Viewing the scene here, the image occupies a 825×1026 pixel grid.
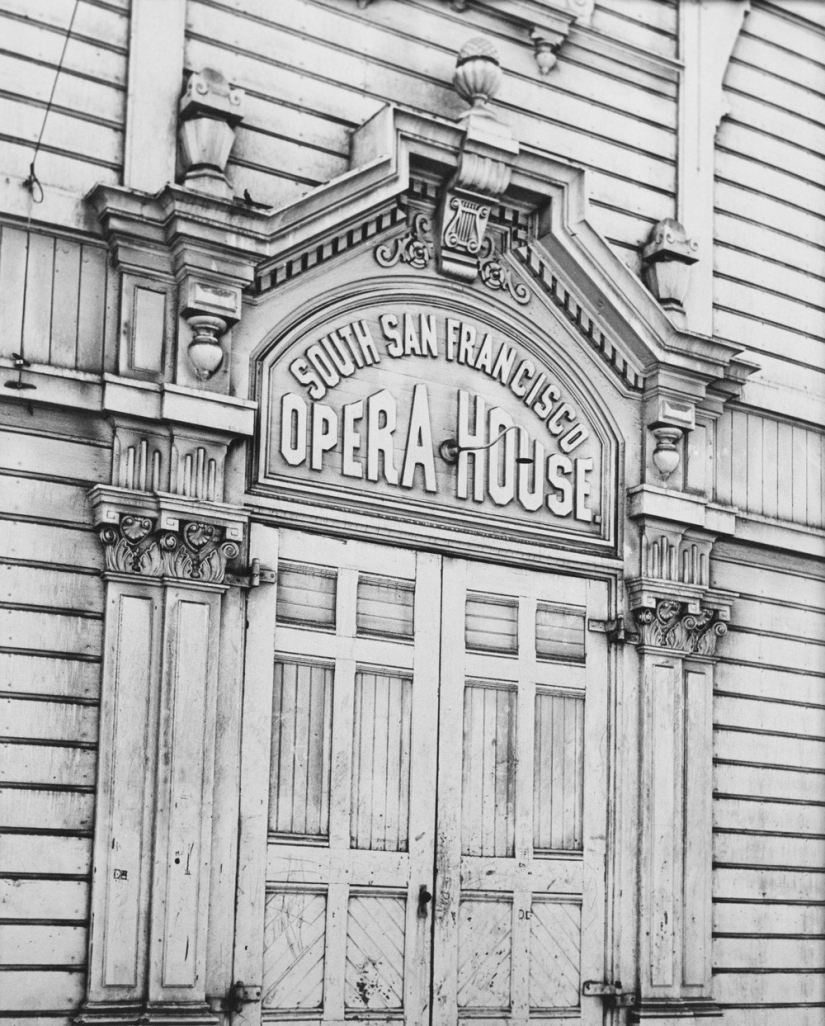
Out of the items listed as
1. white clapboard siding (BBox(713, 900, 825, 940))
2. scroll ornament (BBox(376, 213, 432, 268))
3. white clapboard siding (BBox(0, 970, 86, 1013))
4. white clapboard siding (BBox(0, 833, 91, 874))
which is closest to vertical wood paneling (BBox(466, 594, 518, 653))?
scroll ornament (BBox(376, 213, 432, 268))

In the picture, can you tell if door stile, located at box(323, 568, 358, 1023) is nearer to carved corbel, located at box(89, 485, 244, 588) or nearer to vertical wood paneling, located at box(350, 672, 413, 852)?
vertical wood paneling, located at box(350, 672, 413, 852)

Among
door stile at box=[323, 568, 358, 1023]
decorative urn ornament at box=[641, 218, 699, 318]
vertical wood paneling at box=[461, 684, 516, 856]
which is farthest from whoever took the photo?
decorative urn ornament at box=[641, 218, 699, 318]

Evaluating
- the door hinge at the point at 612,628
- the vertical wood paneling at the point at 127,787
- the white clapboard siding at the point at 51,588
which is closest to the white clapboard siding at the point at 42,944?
the vertical wood paneling at the point at 127,787

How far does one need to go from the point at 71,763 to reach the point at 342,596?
1970mm

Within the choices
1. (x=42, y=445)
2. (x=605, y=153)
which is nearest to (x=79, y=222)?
(x=42, y=445)

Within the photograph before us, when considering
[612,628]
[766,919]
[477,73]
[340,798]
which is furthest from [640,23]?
[766,919]

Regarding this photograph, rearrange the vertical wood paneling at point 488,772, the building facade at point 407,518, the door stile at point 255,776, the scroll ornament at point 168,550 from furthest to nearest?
the vertical wood paneling at point 488,772, the door stile at point 255,776, the scroll ornament at point 168,550, the building facade at point 407,518

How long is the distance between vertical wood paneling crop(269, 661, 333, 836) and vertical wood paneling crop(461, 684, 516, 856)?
994mm

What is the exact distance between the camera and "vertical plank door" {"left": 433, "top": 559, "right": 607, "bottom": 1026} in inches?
394

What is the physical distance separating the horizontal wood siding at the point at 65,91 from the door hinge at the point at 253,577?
90.7 inches

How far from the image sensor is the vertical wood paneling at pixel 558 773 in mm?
10422

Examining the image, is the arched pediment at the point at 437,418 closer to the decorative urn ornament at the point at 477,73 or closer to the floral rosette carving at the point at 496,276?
the floral rosette carving at the point at 496,276

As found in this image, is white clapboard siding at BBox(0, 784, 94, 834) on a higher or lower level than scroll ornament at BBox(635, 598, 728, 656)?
lower

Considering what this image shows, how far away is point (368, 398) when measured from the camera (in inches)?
399
